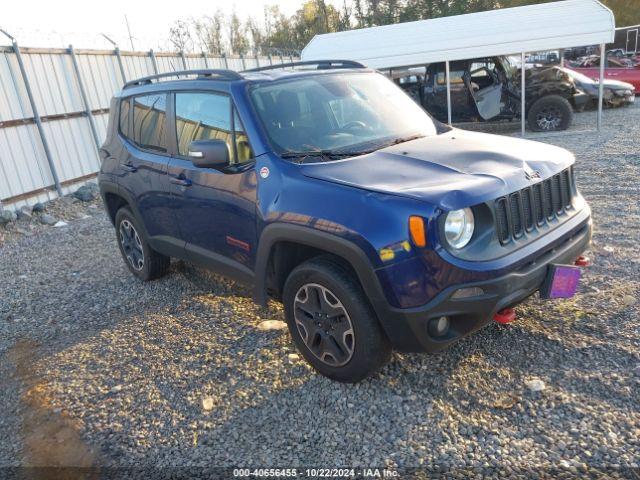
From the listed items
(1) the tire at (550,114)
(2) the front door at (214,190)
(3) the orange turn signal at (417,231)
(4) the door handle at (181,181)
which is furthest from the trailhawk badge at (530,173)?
(1) the tire at (550,114)

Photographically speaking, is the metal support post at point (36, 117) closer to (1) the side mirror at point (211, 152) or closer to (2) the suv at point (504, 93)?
(1) the side mirror at point (211, 152)

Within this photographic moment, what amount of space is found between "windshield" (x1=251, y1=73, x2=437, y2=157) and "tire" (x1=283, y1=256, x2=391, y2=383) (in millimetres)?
814

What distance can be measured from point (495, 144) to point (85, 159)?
8984 mm

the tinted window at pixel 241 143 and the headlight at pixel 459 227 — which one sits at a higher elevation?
the tinted window at pixel 241 143

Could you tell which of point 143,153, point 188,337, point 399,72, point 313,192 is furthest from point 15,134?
point 399,72

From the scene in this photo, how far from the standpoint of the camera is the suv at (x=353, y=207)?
2.62m

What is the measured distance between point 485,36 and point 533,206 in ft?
32.2

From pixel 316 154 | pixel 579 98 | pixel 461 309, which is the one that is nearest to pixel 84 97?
pixel 316 154

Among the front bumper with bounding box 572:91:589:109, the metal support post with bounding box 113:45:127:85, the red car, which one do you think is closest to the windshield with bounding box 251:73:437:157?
the metal support post with bounding box 113:45:127:85

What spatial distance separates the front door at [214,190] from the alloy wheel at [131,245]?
1.14 metres

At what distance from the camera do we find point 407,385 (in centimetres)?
309

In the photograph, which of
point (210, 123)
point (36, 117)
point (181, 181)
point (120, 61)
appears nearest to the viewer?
point (210, 123)

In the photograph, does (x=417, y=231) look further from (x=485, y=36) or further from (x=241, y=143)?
(x=485, y=36)

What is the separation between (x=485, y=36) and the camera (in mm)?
11438
